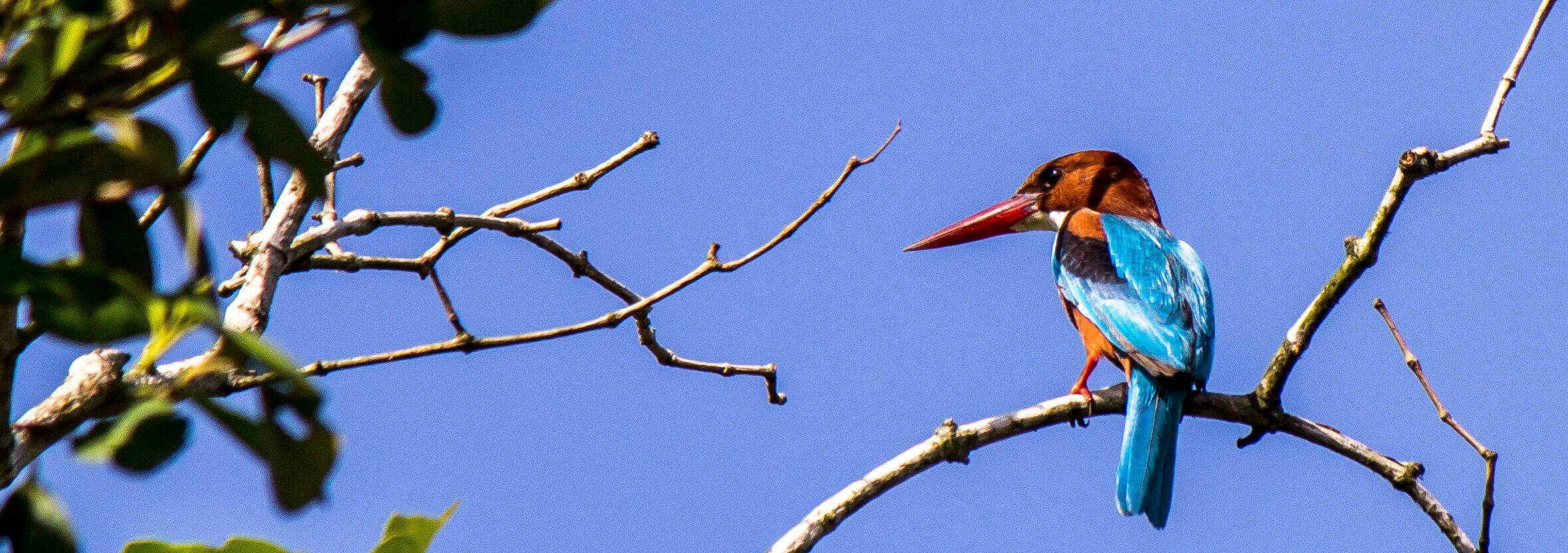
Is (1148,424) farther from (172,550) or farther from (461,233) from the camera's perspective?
(172,550)

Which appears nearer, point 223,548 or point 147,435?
point 147,435

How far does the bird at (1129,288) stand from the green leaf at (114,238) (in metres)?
2.76

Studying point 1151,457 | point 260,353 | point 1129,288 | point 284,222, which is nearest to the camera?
point 260,353

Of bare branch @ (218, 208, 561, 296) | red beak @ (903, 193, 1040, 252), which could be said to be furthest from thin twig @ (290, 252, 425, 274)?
red beak @ (903, 193, 1040, 252)

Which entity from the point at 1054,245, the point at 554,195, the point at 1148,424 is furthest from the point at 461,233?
the point at 1054,245

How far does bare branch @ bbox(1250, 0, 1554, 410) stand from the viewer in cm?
254

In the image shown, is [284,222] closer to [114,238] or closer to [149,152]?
[114,238]

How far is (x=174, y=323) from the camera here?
672 mm

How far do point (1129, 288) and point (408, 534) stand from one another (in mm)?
3773

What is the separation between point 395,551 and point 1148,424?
3.02m

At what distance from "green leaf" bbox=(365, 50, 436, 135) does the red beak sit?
182 inches

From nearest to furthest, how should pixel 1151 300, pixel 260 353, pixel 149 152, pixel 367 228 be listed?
pixel 260 353
pixel 149 152
pixel 367 228
pixel 1151 300

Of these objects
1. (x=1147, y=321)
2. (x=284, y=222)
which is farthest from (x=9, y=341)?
(x=1147, y=321)

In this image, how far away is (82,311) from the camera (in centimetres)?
67
